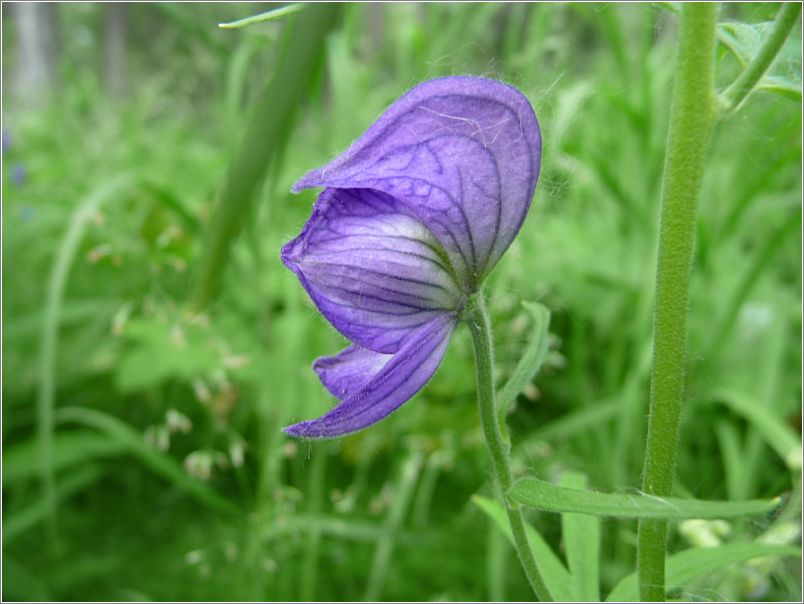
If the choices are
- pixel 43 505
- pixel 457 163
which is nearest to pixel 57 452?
pixel 43 505

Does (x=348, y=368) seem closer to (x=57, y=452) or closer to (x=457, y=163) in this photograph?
(x=457, y=163)

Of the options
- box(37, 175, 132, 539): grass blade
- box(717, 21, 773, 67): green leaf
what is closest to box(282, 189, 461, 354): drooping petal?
box(717, 21, 773, 67): green leaf

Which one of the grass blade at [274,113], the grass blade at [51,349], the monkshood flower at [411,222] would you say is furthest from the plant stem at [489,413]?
the grass blade at [51,349]

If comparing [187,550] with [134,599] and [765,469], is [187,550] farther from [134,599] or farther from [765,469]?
[765,469]

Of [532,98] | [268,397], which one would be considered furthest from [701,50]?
[268,397]

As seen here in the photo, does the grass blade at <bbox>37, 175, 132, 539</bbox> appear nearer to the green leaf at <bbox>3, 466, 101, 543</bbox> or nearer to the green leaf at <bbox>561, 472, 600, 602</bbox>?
the green leaf at <bbox>3, 466, 101, 543</bbox>

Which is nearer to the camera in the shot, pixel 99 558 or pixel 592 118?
pixel 99 558
